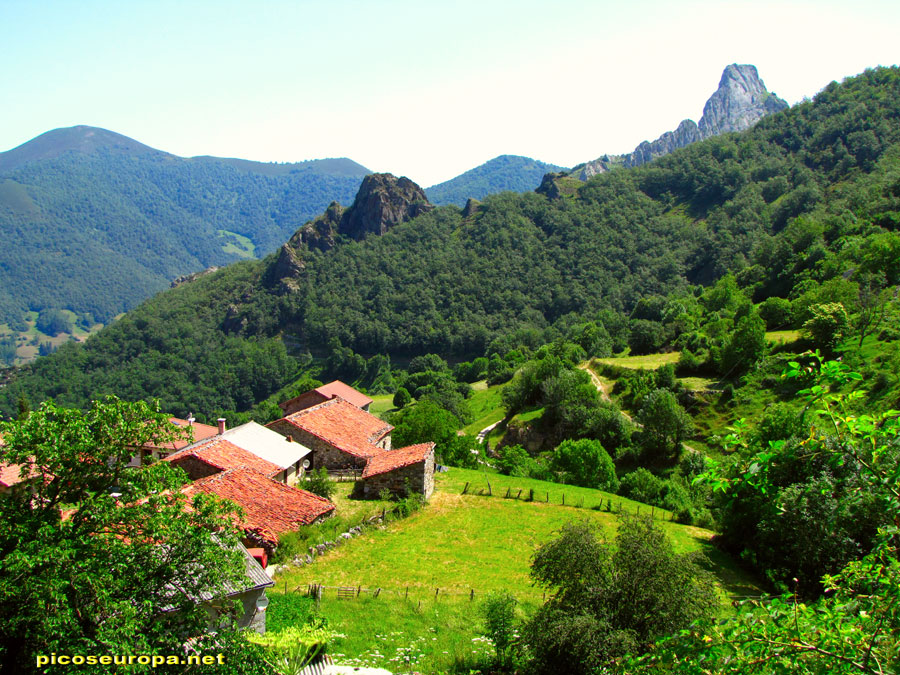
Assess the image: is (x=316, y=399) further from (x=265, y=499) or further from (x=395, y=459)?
(x=265, y=499)

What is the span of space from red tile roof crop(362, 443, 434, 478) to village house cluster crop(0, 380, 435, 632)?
2.3 inches

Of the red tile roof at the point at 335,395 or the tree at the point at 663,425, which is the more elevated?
the red tile roof at the point at 335,395

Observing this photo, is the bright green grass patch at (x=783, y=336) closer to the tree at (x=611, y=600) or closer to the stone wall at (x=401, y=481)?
the stone wall at (x=401, y=481)

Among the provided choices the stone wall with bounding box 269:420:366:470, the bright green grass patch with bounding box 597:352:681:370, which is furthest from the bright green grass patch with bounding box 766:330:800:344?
the stone wall with bounding box 269:420:366:470

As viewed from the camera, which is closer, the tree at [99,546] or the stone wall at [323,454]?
the tree at [99,546]

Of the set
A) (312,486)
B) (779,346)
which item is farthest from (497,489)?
(779,346)

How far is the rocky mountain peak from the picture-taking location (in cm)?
16300

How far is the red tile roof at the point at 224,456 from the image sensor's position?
25.4 metres

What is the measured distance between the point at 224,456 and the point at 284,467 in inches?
119

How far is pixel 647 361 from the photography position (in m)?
62.2

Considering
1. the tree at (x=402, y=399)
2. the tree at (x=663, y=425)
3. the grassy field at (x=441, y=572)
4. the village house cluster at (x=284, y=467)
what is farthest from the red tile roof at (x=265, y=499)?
the tree at (x=402, y=399)

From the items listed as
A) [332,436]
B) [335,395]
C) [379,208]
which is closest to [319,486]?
[332,436]

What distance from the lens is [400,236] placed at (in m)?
158

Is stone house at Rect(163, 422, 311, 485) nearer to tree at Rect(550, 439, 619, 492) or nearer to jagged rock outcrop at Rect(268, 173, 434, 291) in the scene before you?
tree at Rect(550, 439, 619, 492)
